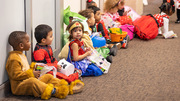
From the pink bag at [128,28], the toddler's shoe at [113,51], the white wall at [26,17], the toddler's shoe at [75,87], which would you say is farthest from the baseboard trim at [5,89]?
the pink bag at [128,28]

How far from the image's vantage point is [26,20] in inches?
134

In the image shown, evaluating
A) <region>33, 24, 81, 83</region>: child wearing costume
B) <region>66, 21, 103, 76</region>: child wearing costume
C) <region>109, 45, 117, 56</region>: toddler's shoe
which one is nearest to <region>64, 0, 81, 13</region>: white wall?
<region>109, 45, 117, 56</region>: toddler's shoe

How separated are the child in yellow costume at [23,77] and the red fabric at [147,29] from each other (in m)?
3.13

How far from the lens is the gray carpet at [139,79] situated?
10.3 ft

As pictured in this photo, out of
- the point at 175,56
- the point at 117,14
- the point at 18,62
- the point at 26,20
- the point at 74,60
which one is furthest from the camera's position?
the point at 117,14

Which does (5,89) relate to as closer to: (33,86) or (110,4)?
(33,86)

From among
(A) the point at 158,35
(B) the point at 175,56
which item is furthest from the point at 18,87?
(A) the point at 158,35

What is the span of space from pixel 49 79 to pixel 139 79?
42.0 inches

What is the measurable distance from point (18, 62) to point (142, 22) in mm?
3549

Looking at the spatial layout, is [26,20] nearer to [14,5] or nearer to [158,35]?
[14,5]

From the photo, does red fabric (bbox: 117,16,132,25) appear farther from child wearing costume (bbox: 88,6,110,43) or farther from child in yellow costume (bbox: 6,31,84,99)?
child in yellow costume (bbox: 6,31,84,99)


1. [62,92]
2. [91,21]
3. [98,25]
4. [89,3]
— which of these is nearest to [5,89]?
[62,92]

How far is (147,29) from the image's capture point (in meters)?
5.98

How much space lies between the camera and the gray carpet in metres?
3.13
